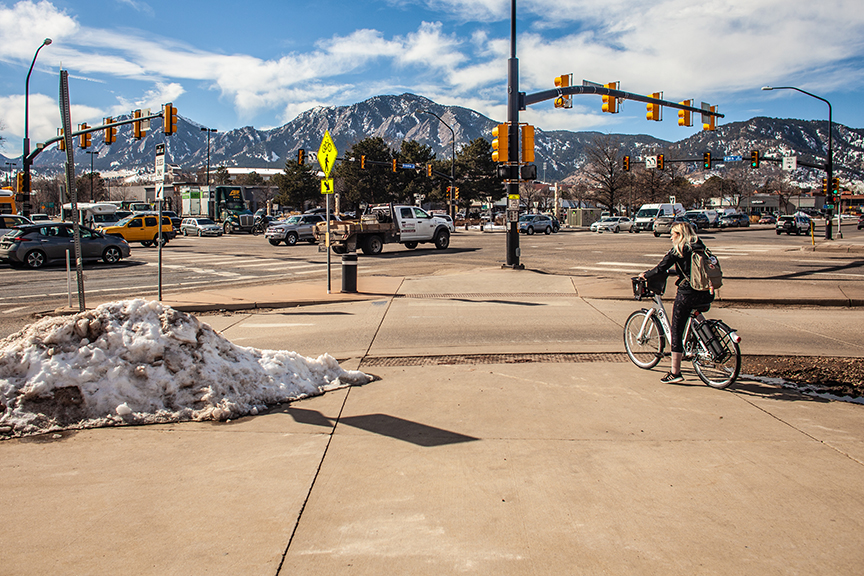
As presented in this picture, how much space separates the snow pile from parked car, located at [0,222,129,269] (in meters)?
16.8

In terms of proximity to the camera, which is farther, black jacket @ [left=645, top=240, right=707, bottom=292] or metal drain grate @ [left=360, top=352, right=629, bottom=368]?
metal drain grate @ [left=360, top=352, right=629, bottom=368]

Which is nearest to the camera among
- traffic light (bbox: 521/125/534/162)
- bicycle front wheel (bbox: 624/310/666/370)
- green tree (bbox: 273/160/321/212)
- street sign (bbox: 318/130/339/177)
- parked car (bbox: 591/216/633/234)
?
bicycle front wheel (bbox: 624/310/666/370)

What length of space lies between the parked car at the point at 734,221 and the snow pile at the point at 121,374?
71.0m

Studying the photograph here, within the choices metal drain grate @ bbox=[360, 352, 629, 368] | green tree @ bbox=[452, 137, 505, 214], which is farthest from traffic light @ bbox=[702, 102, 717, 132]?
green tree @ bbox=[452, 137, 505, 214]

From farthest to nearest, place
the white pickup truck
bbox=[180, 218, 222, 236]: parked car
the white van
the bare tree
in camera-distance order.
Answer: the bare tree
the white van
bbox=[180, 218, 222, 236]: parked car
the white pickup truck

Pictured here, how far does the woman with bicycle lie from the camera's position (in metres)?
6.10

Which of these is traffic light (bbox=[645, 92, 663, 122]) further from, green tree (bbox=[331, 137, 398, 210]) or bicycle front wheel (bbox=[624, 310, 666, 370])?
green tree (bbox=[331, 137, 398, 210])

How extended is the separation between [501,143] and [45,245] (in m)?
15.8

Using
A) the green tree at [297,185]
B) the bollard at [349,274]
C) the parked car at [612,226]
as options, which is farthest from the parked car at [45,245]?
the green tree at [297,185]

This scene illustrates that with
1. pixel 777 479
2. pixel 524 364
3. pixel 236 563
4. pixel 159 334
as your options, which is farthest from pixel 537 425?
pixel 159 334

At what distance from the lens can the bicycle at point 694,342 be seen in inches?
236

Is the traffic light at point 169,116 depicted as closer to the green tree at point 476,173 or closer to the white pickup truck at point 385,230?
the white pickup truck at point 385,230

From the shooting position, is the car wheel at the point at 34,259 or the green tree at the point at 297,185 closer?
the car wheel at the point at 34,259

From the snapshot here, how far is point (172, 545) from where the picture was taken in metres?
3.08
